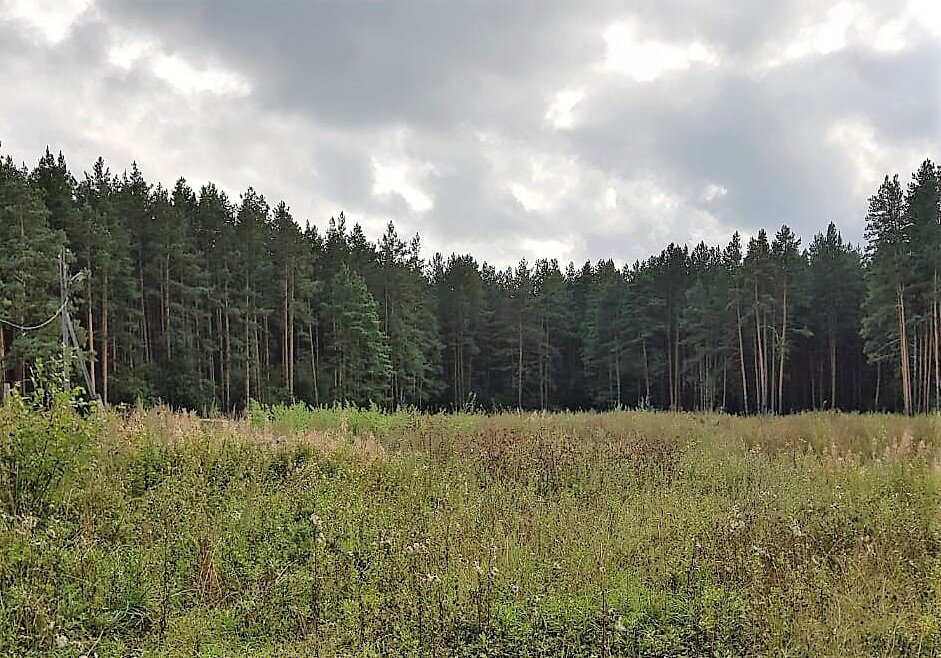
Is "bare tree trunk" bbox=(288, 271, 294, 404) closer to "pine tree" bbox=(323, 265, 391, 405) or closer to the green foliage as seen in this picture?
"pine tree" bbox=(323, 265, 391, 405)

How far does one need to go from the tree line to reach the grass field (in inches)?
578

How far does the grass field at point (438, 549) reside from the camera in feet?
13.7

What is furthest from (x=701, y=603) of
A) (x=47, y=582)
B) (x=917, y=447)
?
(x=917, y=447)

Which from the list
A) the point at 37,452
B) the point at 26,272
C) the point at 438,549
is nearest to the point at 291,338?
the point at 26,272

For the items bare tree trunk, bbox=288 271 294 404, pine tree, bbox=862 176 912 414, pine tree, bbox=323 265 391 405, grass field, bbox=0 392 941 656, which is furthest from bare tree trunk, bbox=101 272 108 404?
pine tree, bbox=862 176 912 414

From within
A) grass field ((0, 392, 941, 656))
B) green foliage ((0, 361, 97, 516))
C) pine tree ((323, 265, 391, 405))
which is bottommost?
grass field ((0, 392, 941, 656))

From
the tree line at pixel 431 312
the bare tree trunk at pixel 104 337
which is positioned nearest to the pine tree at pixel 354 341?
the tree line at pixel 431 312

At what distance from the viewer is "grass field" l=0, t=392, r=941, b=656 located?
13.7 ft

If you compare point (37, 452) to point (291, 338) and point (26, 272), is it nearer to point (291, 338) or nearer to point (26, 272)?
point (26, 272)

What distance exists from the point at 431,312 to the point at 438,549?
38.7 m

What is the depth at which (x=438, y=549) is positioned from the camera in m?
5.47

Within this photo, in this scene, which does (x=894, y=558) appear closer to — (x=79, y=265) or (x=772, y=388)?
(x=79, y=265)

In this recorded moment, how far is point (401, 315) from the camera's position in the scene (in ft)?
134

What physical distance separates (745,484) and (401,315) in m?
33.5
